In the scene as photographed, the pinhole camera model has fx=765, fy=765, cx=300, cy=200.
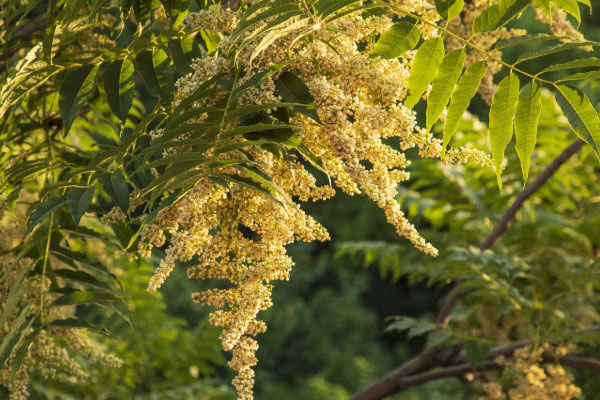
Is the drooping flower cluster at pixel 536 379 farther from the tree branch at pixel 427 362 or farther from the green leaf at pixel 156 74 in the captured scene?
the green leaf at pixel 156 74

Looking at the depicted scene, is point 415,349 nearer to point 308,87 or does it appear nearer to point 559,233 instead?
point 559,233

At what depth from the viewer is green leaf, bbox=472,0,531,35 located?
3.98ft

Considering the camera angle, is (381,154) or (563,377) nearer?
(381,154)

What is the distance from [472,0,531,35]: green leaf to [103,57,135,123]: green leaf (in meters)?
0.70

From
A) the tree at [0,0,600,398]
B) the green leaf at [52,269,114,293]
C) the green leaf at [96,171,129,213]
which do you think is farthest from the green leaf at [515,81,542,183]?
the green leaf at [52,269,114,293]

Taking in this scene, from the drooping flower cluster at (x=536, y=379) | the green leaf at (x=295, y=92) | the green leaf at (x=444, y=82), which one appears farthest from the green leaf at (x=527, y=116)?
the drooping flower cluster at (x=536, y=379)

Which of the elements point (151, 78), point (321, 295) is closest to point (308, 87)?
point (151, 78)

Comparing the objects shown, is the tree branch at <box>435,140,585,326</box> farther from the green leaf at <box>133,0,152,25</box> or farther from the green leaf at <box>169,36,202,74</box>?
the green leaf at <box>133,0,152,25</box>

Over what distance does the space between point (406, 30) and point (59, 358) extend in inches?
43.8

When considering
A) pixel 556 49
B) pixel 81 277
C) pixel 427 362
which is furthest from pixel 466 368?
pixel 556 49

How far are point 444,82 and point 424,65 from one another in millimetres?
45

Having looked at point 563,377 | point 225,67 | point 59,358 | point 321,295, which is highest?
point 225,67

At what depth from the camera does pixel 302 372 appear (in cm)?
1231

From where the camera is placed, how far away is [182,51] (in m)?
1.63
